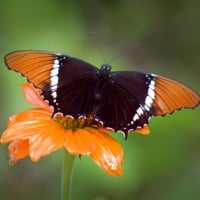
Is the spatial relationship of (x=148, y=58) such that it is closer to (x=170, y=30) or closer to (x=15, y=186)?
(x=170, y=30)

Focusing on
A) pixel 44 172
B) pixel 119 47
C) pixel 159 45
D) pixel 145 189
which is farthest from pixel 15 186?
pixel 159 45

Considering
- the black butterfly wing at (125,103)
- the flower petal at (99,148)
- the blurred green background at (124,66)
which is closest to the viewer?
the flower petal at (99,148)

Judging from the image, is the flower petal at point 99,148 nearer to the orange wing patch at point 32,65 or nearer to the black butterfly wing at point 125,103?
the black butterfly wing at point 125,103

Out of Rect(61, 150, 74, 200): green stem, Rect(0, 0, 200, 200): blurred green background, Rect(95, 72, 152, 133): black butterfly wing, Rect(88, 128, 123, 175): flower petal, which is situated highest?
Rect(95, 72, 152, 133): black butterfly wing

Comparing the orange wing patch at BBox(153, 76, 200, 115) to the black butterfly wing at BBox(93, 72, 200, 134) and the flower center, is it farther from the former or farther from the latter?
the flower center

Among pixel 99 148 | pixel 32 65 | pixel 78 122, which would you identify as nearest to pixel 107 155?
pixel 99 148

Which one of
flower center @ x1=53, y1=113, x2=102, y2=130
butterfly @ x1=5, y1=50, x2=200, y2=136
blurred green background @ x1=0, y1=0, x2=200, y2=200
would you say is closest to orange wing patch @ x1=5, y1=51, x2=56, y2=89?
butterfly @ x1=5, y1=50, x2=200, y2=136

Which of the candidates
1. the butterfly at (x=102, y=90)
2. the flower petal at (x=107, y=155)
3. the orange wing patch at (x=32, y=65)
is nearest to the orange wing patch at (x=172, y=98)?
the butterfly at (x=102, y=90)

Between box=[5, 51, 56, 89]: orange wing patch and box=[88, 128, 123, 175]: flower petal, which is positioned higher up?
box=[5, 51, 56, 89]: orange wing patch
